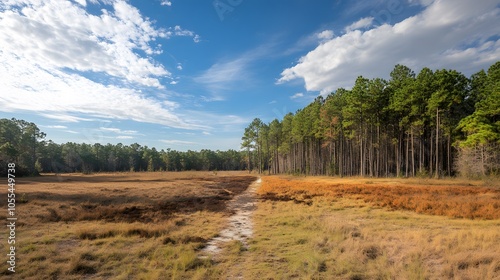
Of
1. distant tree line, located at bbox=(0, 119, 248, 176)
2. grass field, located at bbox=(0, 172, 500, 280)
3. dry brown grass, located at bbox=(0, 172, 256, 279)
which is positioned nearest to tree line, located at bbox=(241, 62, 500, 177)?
grass field, located at bbox=(0, 172, 500, 280)

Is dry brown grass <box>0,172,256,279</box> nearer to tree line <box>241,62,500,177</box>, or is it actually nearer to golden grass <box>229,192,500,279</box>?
golden grass <box>229,192,500,279</box>

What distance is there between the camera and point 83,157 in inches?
4139

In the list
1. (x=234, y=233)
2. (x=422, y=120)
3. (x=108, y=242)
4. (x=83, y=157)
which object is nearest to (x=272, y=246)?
(x=234, y=233)

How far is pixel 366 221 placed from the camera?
13.7m

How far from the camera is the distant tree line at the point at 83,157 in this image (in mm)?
65062

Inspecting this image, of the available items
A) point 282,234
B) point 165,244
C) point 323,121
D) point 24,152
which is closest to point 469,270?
point 282,234

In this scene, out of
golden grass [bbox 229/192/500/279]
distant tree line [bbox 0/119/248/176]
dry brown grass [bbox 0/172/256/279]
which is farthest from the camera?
distant tree line [bbox 0/119/248/176]

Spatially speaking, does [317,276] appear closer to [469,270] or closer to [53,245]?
[469,270]

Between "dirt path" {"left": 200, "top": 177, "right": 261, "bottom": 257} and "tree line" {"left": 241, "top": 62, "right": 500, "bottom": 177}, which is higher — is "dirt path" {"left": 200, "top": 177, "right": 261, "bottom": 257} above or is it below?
below

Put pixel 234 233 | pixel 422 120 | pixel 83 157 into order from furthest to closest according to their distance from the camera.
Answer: pixel 83 157 < pixel 422 120 < pixel 234 233

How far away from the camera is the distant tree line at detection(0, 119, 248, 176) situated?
65062mm

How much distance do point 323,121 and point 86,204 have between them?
47822mm

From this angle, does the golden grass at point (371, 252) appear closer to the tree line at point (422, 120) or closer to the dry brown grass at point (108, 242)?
the dry brown grass at point (108, 242)

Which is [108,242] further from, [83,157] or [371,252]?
[83,157]
